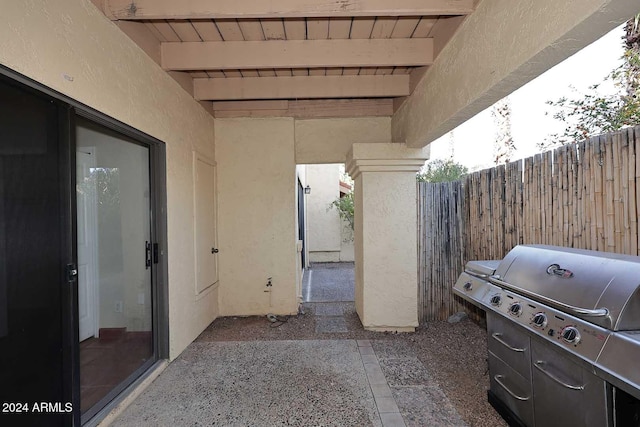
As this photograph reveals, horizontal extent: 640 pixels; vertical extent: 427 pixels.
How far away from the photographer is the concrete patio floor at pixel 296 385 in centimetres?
238

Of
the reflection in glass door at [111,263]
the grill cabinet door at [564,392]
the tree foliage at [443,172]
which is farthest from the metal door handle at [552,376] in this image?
the tree foliage at [443,172]

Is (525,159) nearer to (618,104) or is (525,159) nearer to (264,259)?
(618,104)

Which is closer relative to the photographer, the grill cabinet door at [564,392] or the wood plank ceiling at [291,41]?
the grill cabinet door at [564,392]

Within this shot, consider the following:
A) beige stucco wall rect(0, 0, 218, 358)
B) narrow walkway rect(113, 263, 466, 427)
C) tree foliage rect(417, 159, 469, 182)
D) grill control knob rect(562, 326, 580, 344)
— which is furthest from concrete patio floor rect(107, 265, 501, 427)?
tree foliage rect(417, 159, 469, 182)

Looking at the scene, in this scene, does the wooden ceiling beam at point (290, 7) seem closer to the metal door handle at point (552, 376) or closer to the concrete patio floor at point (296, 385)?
the metal door handle at point (552, 376)

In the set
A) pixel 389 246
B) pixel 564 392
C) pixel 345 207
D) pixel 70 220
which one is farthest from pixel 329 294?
pixel 345 207

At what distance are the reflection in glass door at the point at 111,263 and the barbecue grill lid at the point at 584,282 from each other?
3177mm

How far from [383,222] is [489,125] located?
23.3 feet

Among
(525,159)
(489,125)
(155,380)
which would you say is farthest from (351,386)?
(489,125)

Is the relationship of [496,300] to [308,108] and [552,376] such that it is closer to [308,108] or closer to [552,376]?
[552,376]

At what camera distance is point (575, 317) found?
1.57m

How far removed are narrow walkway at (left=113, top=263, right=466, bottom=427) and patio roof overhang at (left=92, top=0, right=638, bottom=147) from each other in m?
2.49

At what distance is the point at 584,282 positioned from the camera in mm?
1647

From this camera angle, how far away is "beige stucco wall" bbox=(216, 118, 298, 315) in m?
4.80
